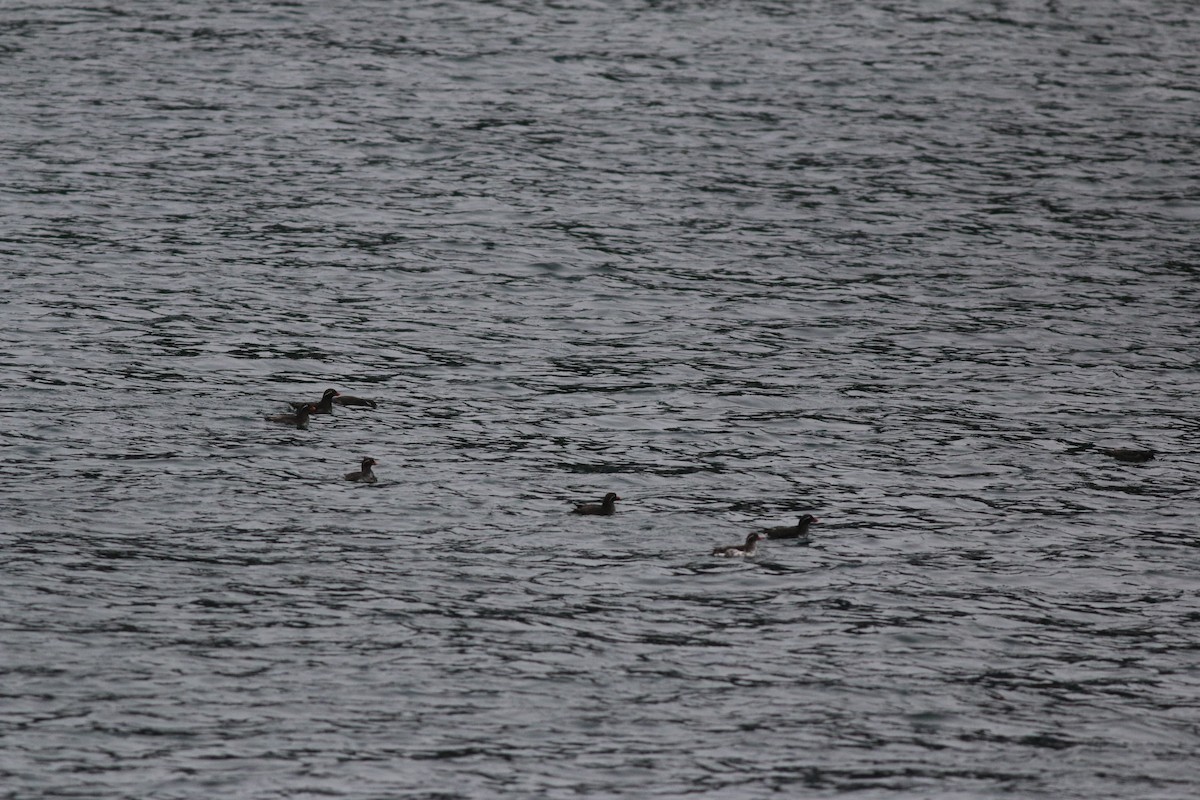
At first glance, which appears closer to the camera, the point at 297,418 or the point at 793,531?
the point at 793,531

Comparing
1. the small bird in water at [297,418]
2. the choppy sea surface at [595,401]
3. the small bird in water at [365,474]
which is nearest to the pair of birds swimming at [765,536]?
the choppy sea surface at [595,401]

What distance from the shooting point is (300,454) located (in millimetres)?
28125

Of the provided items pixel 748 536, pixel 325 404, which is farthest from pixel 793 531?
pixel 325 404

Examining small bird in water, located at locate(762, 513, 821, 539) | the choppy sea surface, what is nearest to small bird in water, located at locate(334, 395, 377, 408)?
the choppy sea surface

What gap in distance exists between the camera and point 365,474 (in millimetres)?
26938

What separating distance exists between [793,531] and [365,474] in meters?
6.62

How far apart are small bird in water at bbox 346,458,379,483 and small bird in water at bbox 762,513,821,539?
613 centimetres

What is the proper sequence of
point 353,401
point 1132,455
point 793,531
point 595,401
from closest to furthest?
point 793,531, point 1132,455, point 353,401, point 595,401

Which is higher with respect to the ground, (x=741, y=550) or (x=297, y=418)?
(x=297, y=418)

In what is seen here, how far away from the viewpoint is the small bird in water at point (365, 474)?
26.9 meters

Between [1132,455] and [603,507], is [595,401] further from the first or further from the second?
[1132,455]

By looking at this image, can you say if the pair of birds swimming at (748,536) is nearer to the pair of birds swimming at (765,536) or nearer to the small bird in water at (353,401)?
the pair of birds swimming at (765,536)

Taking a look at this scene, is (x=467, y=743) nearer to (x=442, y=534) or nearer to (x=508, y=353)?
(x=442, y=534)

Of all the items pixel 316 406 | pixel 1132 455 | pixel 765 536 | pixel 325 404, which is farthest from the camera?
pixel 325 404
